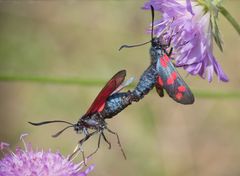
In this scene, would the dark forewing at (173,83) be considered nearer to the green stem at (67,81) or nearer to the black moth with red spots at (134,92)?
the black moth with red spots at (134,92)

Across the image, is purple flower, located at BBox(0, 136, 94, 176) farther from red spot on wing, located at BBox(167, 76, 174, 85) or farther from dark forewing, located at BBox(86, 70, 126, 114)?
red spot on wing, located at BBox(167, 76, 174, 85)

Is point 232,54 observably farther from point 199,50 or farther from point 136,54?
point 199,50

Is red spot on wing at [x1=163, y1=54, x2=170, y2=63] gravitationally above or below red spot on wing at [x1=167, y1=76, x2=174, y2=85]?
above

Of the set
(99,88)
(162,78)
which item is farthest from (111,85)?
(99,88)

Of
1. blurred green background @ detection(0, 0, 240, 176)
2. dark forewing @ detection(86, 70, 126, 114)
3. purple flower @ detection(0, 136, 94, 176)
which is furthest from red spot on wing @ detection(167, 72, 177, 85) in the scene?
blurred green background @ detection(0, 0, 240, 176)

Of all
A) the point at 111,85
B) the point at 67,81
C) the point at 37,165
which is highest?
the point at 67,81

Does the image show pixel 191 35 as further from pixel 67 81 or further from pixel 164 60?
pixel 67 81
